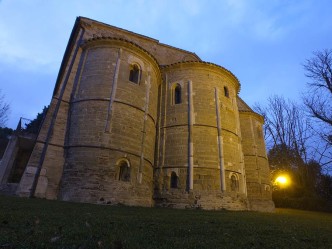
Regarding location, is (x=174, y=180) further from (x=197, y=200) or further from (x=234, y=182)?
(x=234, y=182)

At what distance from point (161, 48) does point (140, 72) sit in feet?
22.4

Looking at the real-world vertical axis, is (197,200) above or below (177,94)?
below

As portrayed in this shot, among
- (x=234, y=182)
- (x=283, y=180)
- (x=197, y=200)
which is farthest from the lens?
(x=283, y=180)

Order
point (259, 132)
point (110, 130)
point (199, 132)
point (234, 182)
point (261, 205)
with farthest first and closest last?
point (259, 132), point (261, 205), point (199, 132), point (234, 182), point (110, 130)

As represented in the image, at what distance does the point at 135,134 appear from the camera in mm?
13102

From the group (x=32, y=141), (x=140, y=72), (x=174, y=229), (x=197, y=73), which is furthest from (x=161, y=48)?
(x=174, y=229)

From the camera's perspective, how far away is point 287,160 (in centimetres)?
2428

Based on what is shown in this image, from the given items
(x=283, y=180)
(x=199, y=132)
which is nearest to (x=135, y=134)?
(x=199, y=132)

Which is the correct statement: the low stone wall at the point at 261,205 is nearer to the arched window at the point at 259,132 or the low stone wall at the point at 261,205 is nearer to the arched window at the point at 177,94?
the arched window at the point at 259,132

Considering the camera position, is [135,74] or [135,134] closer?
[135,134]

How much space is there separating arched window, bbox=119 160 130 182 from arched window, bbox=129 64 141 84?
5.25m

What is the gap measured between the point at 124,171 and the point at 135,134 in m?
2.08

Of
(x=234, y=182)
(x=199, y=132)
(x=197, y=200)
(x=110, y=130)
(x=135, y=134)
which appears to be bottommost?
(x=197, y=200)

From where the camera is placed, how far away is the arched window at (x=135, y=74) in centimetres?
1483
